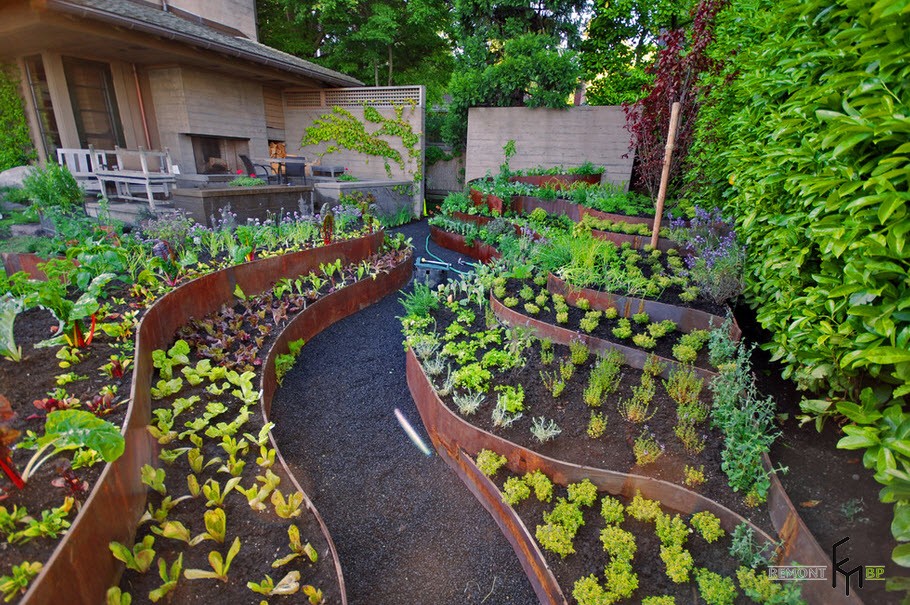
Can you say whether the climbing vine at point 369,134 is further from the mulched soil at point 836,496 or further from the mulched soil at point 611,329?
the mulched soil at point 836,496

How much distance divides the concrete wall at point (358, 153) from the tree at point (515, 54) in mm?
1233

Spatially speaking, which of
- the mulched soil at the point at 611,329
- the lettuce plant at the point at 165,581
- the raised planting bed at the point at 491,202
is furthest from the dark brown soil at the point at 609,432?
the raised planting bed at the point at 491,202

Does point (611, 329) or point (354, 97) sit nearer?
point (611, 329)

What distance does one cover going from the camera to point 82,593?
1.44 metres

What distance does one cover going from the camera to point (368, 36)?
12.8m

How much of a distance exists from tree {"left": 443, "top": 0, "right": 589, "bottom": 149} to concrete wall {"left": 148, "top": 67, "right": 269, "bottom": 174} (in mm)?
5180

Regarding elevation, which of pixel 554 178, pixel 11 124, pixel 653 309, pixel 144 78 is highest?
pixel 144 78

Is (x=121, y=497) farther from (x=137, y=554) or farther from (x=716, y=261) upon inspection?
(x=716, y=261)

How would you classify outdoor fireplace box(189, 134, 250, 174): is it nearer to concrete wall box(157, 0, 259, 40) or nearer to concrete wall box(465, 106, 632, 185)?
concrete wall box(157, 0, 259, 40)

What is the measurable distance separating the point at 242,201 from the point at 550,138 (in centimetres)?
691

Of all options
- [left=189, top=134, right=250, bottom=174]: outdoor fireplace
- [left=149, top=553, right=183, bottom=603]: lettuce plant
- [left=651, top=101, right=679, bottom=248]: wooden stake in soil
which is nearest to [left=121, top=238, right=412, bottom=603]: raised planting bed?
[left=149, top=553, right=183, bottom=603]: lettuce plant

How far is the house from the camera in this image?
6426 mm

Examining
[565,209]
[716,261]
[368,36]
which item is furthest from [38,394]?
[368,36]

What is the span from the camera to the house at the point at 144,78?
21.1 ft
